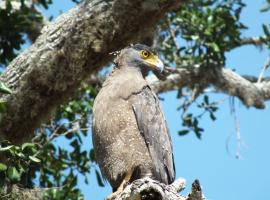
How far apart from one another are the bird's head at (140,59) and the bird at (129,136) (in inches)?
19.7

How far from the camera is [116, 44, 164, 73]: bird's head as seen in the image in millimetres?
6602

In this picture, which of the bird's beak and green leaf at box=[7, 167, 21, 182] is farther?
the bird's beak

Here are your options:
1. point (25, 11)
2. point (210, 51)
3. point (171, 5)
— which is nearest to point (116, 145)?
point (171, 5)

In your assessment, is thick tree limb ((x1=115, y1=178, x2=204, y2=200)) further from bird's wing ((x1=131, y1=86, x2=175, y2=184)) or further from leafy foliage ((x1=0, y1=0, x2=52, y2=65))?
leafy foliage ((x1=0, y1=0, x2=52, y2=65))

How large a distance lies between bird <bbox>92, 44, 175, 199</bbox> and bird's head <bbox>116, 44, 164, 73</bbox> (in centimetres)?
50

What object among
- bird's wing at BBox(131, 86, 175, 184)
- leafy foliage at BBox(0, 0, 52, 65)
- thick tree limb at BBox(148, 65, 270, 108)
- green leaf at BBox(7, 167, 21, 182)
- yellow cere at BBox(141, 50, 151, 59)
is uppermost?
leafy foliage at BBox(0, 0, 52, 65)

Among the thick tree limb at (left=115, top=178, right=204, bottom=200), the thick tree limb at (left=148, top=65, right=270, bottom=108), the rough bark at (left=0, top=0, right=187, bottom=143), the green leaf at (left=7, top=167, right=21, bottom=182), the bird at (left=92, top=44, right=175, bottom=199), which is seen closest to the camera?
the thick tree limb at (left=115, top=178, right=204, bottom=200)

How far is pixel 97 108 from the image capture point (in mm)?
5867

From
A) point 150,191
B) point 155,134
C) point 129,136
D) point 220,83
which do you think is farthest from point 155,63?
point 220,83

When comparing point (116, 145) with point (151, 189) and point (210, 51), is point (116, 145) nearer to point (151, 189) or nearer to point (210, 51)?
point (151, 189)

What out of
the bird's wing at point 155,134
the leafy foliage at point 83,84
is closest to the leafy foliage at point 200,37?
the leafy foliage at point 83,84

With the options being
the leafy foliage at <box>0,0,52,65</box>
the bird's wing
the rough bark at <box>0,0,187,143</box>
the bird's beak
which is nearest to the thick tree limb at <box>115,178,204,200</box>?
the bird's wing

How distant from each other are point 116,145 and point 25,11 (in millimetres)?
3388

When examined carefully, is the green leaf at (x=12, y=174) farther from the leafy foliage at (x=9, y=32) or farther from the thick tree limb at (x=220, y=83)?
the thick tree limb at (x=220, y=83)
